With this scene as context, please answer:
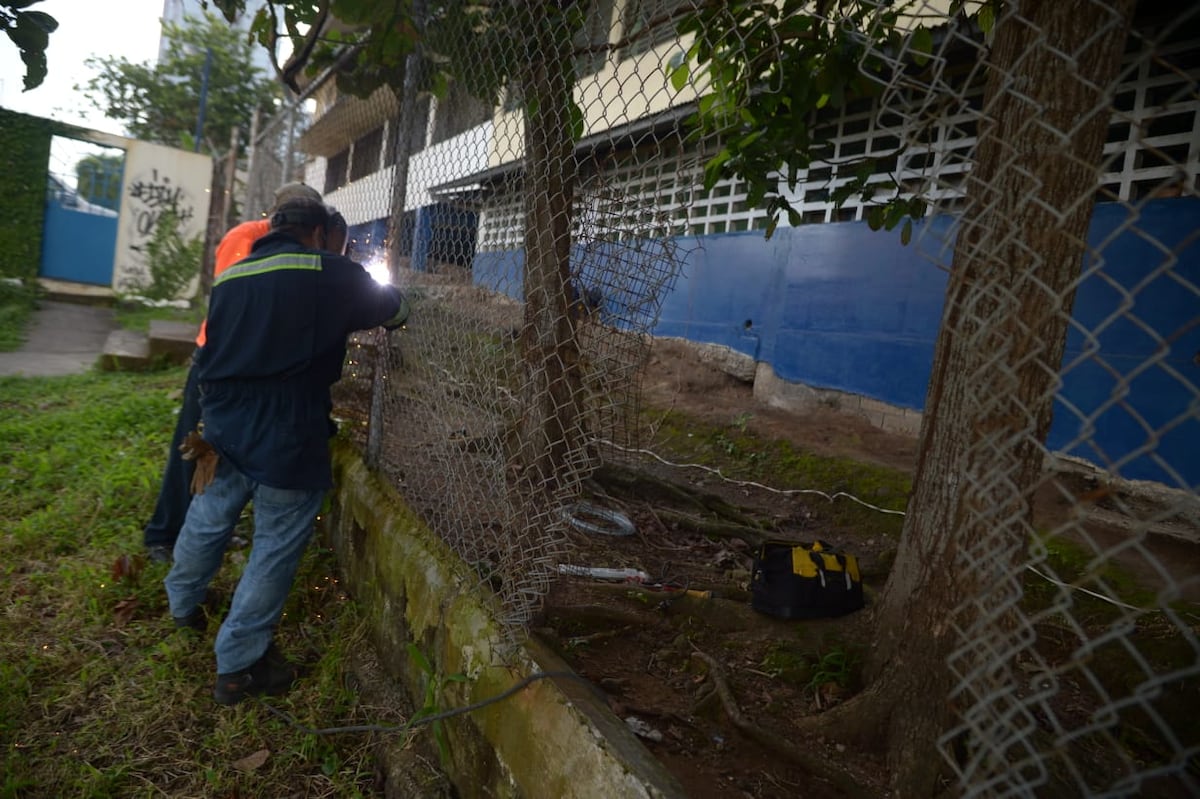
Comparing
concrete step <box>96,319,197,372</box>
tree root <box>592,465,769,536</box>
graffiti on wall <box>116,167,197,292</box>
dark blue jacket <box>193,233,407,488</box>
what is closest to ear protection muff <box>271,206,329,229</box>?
dark blue jacket <box>193,233,407,488</box>

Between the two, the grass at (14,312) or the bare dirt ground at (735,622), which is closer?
the bare dirt ground at (735,622)

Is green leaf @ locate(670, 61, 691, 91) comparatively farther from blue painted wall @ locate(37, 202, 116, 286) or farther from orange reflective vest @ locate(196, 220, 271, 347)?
blue painted wall @ locate(37, 202, 116, 286)

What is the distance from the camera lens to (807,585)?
2.72 meters

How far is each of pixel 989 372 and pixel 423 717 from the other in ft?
5.78

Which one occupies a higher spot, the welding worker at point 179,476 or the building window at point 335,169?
the building window at point 335,169

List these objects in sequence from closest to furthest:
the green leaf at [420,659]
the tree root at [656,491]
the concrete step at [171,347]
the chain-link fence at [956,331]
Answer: the chain-link fence at [956,331] → the green leaf at [420,659] → the tree root at [656,491] → the concrete step at [171,347]

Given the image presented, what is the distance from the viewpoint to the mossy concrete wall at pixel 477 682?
4.98 feet

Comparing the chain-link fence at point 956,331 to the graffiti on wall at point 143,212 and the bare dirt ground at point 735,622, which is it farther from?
the graffiti on wall at point 143,212

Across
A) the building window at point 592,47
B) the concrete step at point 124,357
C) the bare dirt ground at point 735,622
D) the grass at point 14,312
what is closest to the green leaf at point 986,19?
the building window at point 592,47

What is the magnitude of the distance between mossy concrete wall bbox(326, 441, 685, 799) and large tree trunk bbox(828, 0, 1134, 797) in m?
0.73

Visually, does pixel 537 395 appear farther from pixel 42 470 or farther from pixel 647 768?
pixel 42 470

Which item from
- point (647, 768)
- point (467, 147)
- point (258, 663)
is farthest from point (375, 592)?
point (467, 147)

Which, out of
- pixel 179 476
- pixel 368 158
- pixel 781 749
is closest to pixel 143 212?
pixel 368 158

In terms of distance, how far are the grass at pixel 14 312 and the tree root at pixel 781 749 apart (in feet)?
29.2
